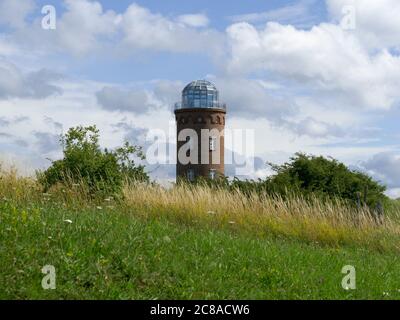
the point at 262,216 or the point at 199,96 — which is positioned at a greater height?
the point at 199,96

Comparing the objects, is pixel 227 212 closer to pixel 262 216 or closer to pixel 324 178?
pixel 262 216

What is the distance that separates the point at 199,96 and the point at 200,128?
3083mm

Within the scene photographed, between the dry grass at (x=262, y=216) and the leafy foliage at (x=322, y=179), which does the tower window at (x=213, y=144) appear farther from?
the dry grass at (x=262, y=216)

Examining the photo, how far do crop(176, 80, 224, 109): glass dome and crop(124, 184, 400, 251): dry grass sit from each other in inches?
1634

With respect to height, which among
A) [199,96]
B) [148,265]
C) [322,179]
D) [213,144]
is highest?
[199,96]

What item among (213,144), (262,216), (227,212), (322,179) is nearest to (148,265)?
(227,212)

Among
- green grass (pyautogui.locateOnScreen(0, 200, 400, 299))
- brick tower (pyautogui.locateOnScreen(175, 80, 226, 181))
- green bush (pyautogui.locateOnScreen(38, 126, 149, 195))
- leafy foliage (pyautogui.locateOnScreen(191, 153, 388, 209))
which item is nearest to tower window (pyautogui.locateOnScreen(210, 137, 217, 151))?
brick tower (pyautogui.locateOnScreen(175, 80, 226, 181))

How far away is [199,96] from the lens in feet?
194

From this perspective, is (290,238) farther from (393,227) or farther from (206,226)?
(393,227)

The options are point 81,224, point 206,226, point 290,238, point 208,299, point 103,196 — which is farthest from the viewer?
point 103,196

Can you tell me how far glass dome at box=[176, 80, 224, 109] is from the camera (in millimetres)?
58812

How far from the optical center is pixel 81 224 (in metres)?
10.1
